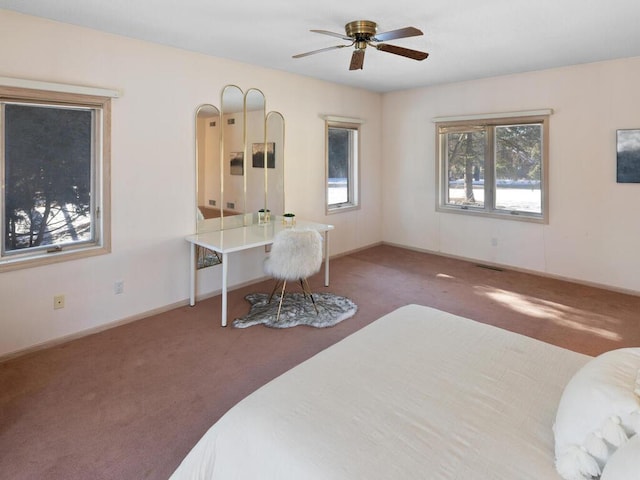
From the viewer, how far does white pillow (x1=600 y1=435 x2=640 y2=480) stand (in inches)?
32.2

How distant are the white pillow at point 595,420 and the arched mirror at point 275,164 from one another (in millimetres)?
3832

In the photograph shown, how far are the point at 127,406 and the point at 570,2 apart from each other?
3941 millimetres

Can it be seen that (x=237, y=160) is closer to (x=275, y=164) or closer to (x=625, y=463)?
(x=275, y=164)

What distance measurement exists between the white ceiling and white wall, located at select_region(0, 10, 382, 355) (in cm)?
16

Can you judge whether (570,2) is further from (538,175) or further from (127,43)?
(127,43)

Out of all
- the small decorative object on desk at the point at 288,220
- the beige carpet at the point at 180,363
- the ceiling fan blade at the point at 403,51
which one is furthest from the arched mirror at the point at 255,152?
the ceiling fan blade at the point at 403,51

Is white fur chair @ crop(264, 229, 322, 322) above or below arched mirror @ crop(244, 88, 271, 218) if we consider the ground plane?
below

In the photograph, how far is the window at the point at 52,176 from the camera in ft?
9.15

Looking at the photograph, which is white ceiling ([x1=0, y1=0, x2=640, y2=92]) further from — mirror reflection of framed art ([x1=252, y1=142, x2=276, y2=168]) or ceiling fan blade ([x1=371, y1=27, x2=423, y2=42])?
mirror reflection of framed art ([x1=252, y1=142, x2=276, y2=168])

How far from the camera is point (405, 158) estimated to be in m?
6.04

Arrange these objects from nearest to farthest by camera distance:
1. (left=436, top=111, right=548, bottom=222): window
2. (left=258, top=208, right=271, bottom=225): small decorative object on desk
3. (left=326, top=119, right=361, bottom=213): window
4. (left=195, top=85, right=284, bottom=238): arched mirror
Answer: (left=195, top=85, right=284, bottom=238): arched mirror < (left=258, top=208, right=271, bottom=225): small decorative object on desk < (left=436, top=111, right=548, bottom=222): window < (left=326, top=119, right=361, bottom=213): window

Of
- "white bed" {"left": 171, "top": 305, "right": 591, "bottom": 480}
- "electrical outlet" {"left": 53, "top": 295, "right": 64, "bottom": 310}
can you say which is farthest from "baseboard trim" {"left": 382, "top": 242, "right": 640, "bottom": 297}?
"electrical outlet" {"left": 53, "top": 295, "right": 64, "bottom": 310}

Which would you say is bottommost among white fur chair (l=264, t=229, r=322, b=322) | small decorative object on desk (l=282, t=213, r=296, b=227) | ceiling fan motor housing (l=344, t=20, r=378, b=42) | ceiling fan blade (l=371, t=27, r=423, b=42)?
white fur chair (l=264, t=229, r=322, b=322)

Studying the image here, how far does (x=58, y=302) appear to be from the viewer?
119 inches
